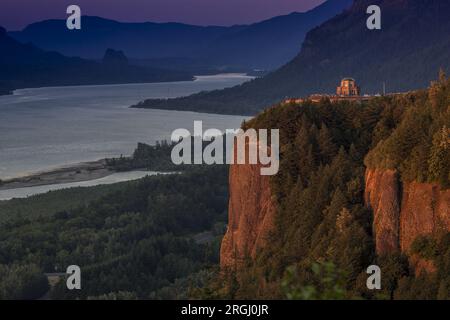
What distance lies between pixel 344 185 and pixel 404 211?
4.19 meters

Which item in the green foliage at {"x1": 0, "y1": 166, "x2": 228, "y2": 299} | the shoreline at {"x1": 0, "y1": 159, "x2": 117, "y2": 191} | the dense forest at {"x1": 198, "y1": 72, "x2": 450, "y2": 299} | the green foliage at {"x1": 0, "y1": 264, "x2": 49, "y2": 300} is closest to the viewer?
the dense forest at {"x1": 198, "y1": 72, "x2": 450, "y2": 299}

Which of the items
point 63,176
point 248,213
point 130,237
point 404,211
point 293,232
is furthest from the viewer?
point 63,176

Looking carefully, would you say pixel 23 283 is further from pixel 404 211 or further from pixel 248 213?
pixel 404 211

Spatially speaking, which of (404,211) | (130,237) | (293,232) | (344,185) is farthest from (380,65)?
(404,211)

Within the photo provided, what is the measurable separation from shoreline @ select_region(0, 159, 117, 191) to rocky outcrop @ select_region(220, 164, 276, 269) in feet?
145

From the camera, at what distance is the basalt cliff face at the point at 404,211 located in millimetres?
27641

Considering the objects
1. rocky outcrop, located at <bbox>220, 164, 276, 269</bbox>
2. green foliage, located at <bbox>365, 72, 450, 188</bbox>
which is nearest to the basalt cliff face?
green foliage, located at <bbox>365, 72, 450, 188</bbox>

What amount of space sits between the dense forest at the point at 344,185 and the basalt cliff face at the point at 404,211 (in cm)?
27

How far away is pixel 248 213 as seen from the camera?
36.9 metres

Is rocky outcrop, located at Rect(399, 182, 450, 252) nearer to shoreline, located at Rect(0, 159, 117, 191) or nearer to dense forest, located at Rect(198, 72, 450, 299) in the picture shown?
dense forest, located at Rect(198, 72, 450, 299)

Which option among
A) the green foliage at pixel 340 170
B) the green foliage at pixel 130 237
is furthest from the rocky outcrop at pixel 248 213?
the green foliage at pixel 130 237

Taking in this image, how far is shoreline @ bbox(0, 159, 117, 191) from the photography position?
81.6 meters

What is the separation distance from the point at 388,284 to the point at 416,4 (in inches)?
6836

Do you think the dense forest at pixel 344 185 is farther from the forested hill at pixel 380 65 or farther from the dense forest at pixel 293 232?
the forested hill at pixel 380 65
